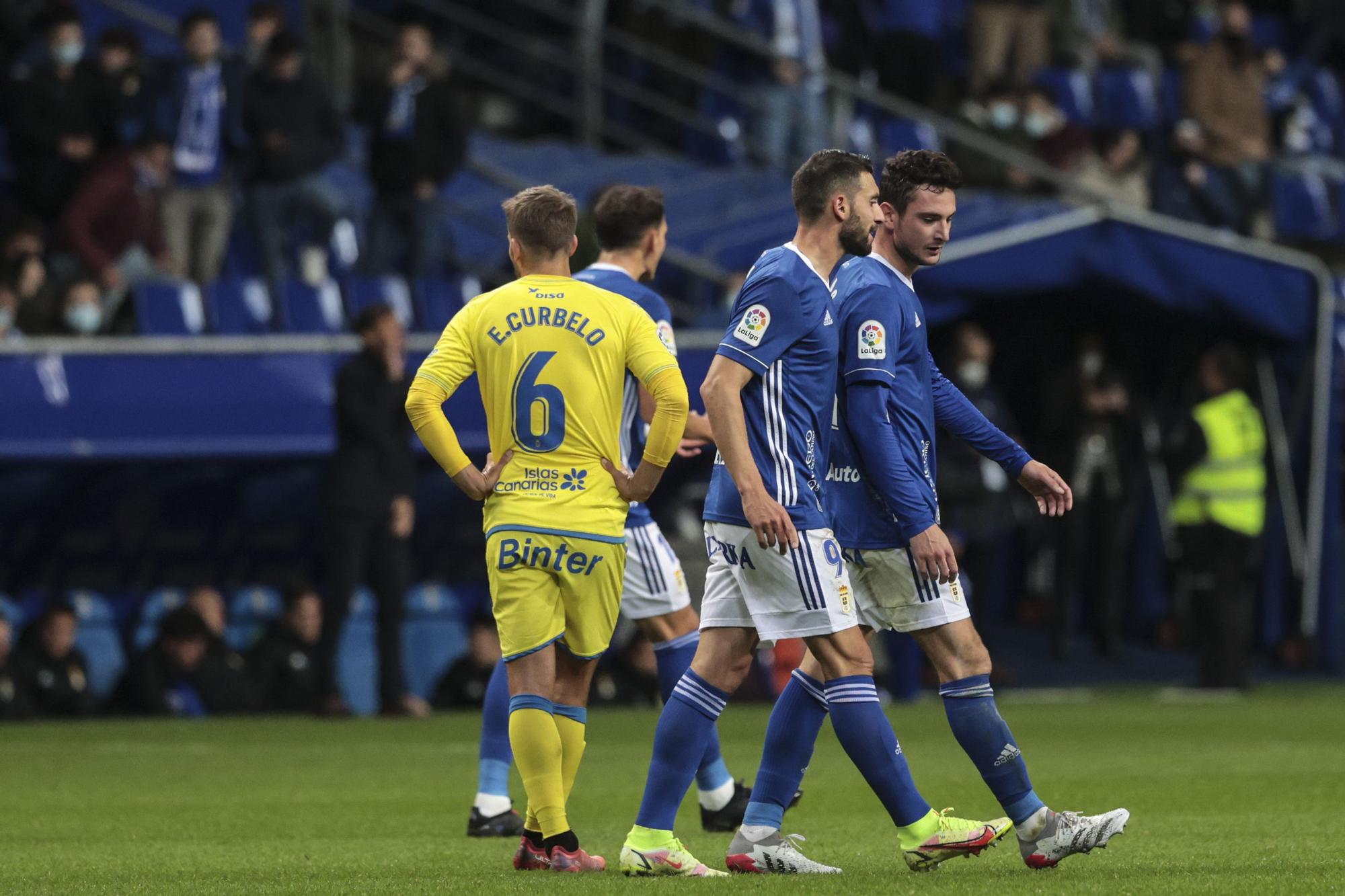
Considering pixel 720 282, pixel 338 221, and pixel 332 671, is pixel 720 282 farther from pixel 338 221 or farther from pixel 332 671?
pixel 332 671

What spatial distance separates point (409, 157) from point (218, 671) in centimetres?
391

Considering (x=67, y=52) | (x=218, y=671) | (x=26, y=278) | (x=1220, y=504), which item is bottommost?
(x=218, y=671)

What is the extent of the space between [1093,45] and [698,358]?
9.93 metres

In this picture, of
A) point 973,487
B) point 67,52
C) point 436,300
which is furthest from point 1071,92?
point 67,52

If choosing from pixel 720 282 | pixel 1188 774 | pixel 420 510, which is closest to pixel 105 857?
pixel 1188 774

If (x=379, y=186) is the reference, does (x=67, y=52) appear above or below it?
above

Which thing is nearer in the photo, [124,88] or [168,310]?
A: [168,310]

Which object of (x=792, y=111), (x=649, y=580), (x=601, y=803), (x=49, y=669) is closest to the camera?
(x=649, y=580)

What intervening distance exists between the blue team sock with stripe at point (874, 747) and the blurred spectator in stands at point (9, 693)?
8.17 metres

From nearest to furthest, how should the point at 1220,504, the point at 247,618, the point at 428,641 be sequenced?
1. the point at 247,618
2. the point at 428,641
3. the point at 1220,504

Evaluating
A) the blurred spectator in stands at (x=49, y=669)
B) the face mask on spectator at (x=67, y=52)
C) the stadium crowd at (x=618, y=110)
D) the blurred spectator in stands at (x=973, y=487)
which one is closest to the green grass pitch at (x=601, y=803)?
the blurred spectator in stands at (x=49, y=669)

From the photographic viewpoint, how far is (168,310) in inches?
564

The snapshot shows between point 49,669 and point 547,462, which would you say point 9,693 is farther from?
point 547,462

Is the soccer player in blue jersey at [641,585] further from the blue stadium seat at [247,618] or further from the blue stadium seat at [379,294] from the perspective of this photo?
the blue stadium seat at [379,294]
